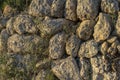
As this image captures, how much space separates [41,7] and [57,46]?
2.60 ft

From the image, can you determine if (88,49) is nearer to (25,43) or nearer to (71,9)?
(71,9)

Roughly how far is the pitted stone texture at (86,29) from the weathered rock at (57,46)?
1.19 feet

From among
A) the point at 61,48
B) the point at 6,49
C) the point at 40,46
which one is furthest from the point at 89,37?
the point at 6,49

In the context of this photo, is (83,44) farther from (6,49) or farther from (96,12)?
(6,49)

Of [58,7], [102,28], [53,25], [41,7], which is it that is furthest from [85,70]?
[41,7]

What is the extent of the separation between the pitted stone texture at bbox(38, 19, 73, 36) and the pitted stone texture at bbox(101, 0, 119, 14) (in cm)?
73

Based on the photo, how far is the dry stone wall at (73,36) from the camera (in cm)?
566

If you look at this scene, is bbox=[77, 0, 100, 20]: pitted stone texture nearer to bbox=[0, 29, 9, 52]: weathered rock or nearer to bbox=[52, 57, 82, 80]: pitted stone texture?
bbox=[52, 57, 82, 80]: pitted stone texture

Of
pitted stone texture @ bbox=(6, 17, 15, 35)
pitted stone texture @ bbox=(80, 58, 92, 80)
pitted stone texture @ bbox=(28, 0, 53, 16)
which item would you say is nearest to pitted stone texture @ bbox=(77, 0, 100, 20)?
pitted stone texture @ bbox=(28, 0, 53, 16)

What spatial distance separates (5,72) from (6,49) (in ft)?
1.61

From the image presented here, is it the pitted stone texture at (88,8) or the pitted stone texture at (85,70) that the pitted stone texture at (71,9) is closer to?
the pitted stone texture at (88,8)

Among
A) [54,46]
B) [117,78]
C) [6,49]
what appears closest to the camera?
[117,78]

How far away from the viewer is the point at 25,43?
20.5 ft

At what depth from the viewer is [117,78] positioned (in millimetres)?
5621
